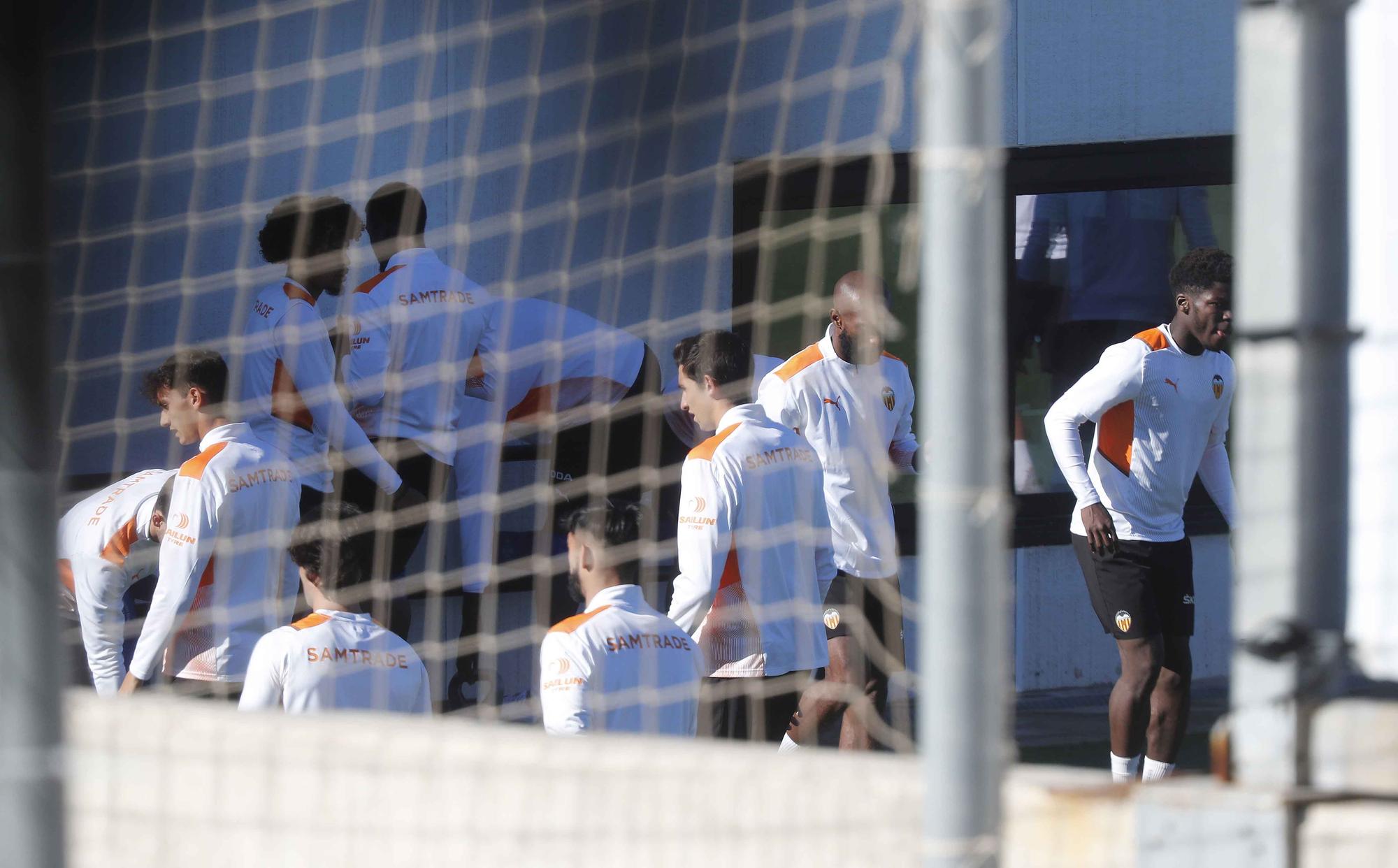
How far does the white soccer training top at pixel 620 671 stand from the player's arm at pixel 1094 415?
1.83 metres

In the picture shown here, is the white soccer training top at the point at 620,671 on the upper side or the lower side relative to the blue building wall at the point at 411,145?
lower

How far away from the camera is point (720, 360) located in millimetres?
4758

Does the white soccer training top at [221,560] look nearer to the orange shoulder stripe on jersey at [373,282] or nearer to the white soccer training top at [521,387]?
the orange shoulder stripe on jersey at [373,282]

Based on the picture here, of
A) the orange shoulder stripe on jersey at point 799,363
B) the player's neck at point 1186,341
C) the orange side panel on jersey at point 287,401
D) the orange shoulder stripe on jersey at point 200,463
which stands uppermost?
the player's neck at point 1186,341

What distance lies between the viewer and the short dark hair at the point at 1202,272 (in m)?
5.32

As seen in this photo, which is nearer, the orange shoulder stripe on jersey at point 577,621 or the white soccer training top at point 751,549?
the orange shoulder stripe on jersey at point 577,621

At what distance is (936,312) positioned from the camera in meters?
1.73

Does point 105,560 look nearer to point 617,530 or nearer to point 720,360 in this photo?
point 617,530

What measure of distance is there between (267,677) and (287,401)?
1413 mm

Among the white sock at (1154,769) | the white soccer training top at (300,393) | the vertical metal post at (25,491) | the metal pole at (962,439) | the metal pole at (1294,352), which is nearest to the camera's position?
the vertical metal post at (25,491)

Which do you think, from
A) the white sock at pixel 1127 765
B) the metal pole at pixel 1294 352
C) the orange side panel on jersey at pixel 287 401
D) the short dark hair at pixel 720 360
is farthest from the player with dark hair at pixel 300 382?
the metal pole at pixel 1294 352

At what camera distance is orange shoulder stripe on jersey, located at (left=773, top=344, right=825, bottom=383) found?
5.59 meters

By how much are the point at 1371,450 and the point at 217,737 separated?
1718mm

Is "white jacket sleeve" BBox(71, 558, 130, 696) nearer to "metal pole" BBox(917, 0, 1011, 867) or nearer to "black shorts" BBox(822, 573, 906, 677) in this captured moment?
"black shorts" BBox(822, 573, 906, 677)
